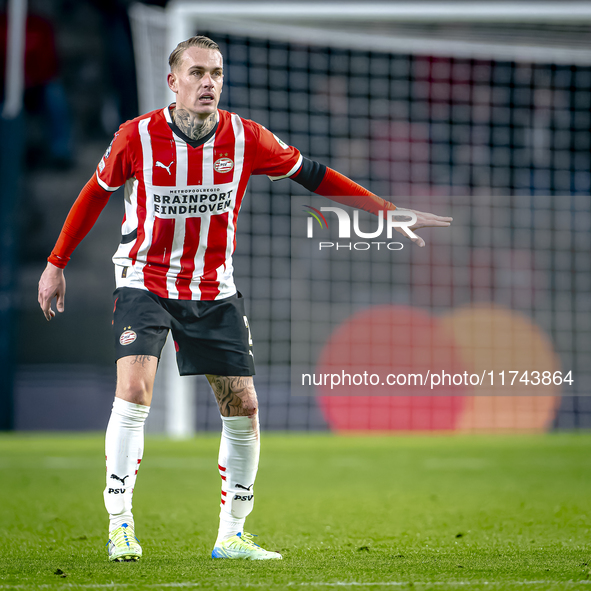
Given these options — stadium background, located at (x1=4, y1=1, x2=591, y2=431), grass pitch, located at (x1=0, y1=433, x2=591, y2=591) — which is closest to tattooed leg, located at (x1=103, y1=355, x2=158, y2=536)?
grass pitch, located at (x1=0, y1=433, x2=591, y2=591)

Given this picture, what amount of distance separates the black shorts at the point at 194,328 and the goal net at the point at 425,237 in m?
7.21

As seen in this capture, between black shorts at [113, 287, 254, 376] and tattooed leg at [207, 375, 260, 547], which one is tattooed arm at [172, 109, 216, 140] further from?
tattooed leg at [207, 375, 260, 547]

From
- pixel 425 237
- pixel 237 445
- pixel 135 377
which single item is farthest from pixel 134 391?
pixel 425 237

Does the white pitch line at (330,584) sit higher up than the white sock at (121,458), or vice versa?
the white sock at (121,458)

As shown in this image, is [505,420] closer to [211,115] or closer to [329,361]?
[329,361]

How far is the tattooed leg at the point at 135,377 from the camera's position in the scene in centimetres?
284

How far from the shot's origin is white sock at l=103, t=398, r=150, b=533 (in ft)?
9.21

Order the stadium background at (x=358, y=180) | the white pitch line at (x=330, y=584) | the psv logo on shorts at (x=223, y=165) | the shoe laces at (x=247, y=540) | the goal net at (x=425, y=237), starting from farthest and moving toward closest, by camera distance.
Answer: the stadium background at (x=358, y=180)
the goal net at (x=425, y=237)
the psv logo on shorts at (x=223, y=165)
the shoe laces at (x=247, y=540)
the white pitch line at (x=330, y=584)

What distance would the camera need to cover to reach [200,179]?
9.74ft

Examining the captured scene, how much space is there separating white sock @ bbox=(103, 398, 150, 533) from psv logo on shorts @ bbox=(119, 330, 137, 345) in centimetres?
19

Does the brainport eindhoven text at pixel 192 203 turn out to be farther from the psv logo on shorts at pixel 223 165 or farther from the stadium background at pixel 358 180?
the stadium background at pixel 358 180

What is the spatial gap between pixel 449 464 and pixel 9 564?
14.8 feet

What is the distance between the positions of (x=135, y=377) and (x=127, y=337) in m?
0.14

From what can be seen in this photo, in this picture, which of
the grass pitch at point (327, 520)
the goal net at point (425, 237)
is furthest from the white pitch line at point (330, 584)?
the goal net at point (425, 237)
